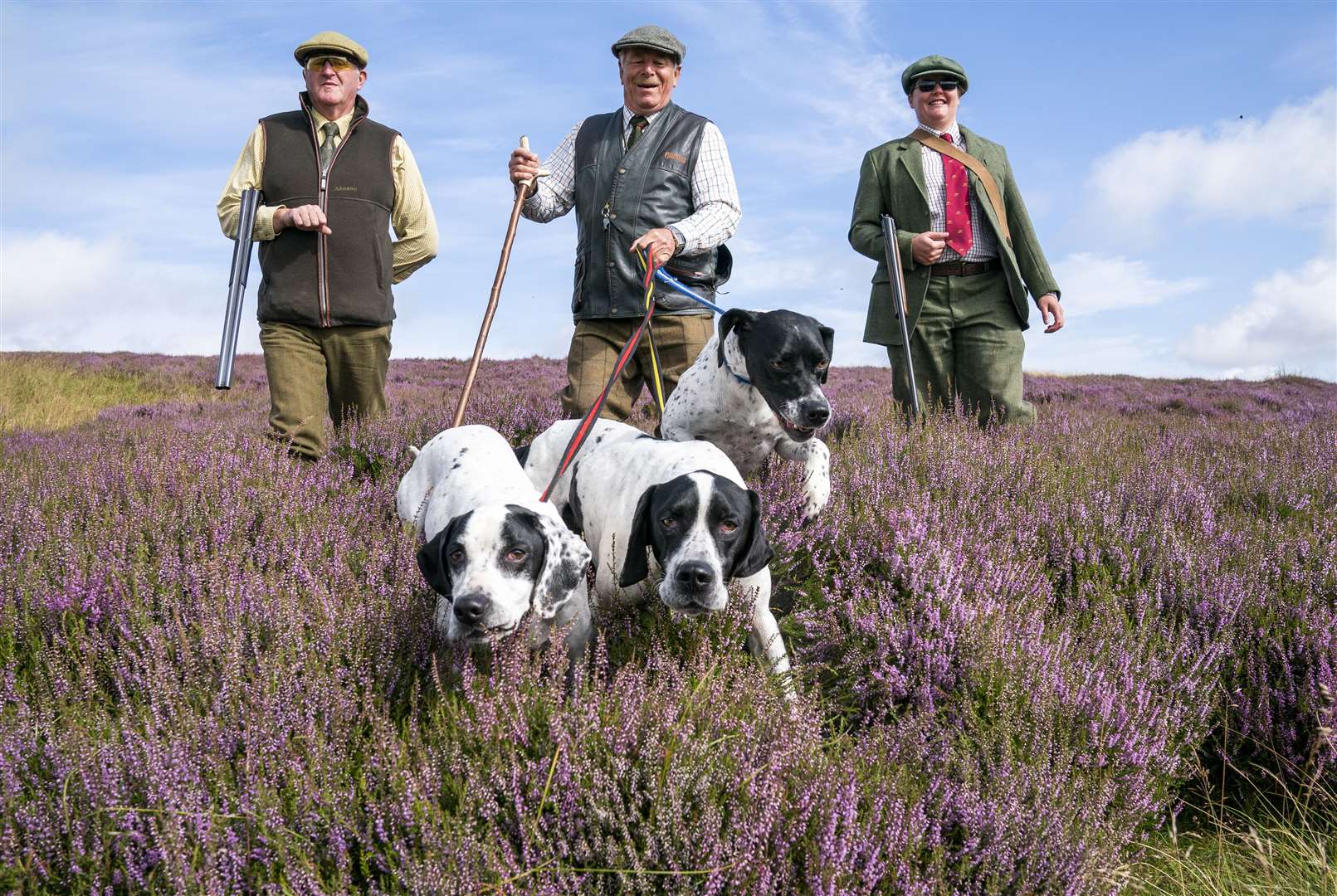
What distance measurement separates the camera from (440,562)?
106 inches

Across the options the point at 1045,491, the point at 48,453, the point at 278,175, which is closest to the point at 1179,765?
the point at 1045,491

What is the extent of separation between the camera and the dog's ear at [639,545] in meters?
2.83

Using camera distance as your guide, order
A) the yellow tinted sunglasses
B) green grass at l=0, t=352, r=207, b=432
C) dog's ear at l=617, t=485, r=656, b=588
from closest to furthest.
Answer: dog's ear at l=617, t=485, r=656, b=588 < the yellow tinted sunglasses < green grass at l=0, t=352, r=207, b=432

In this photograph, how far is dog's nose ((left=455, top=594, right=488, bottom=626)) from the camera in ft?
7.99

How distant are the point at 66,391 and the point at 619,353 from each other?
537 inches

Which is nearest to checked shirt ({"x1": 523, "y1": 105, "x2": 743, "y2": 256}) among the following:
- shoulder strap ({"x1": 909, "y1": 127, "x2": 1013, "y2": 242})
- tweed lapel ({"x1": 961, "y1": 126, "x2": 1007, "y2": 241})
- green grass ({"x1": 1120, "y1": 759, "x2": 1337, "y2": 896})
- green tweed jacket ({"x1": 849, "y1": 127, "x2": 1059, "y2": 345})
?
green tweed jacket ({"x1": 849, "y1": 127, "x2": 1059, "y2": 345})

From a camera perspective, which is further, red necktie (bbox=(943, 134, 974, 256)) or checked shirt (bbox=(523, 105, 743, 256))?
red necktie (bbox=(943, 134, 974, 256))

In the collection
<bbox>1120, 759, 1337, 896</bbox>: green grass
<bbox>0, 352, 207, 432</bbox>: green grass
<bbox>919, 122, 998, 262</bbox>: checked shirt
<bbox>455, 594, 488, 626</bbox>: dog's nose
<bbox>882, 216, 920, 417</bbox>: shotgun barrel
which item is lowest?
<bbox>1120, 759, 1337, 896</bbox>: green grass

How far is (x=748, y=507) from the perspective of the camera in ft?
9.50

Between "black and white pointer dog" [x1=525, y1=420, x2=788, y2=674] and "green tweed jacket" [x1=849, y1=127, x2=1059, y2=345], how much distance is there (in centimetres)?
282

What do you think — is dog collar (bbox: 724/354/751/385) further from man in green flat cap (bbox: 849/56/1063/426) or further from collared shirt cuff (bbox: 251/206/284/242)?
collared shirt cuff (bbox: 251/206/284/242)

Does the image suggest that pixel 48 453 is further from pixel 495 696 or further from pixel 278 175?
pixel 495 696

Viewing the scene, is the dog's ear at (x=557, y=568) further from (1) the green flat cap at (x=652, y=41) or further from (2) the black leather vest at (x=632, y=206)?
(1) the green flat cap at (x=652, y=41)

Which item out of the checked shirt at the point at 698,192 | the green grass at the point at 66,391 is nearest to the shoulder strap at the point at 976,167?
the checked shirt at the point at 698,192
